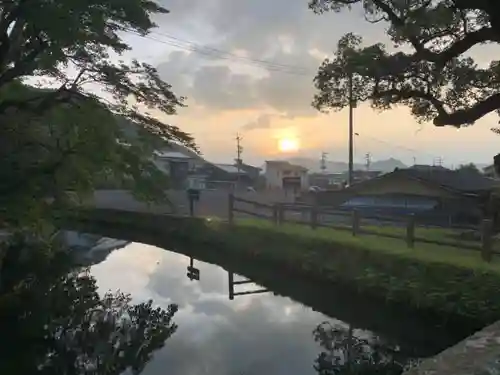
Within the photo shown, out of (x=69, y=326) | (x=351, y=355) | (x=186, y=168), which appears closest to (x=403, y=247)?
(x=351, y=355)

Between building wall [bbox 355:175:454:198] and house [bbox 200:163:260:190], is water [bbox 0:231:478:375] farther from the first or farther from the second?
house [bbox 200:163:260:190]

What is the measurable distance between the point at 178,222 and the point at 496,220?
1028cm

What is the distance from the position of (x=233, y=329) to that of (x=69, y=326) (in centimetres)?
249

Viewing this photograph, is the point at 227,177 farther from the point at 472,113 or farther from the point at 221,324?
the point at 472,113

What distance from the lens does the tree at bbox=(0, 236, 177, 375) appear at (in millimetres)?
6410

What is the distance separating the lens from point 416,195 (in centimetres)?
1784

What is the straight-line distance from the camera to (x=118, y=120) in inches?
344

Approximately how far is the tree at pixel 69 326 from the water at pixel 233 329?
36 centimetres

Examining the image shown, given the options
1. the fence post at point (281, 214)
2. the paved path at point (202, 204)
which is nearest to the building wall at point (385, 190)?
the paved path at point (202, 204)

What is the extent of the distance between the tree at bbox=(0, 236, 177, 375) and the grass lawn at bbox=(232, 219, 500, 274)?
3682mm

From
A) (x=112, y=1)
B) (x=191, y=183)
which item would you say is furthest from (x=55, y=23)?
(x=191, y=183)

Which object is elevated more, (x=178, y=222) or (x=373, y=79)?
(x=373, y=79)

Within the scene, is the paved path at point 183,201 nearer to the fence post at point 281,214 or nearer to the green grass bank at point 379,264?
the fence post at point 281,214

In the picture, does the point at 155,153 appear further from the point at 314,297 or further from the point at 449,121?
the point at 449,121
